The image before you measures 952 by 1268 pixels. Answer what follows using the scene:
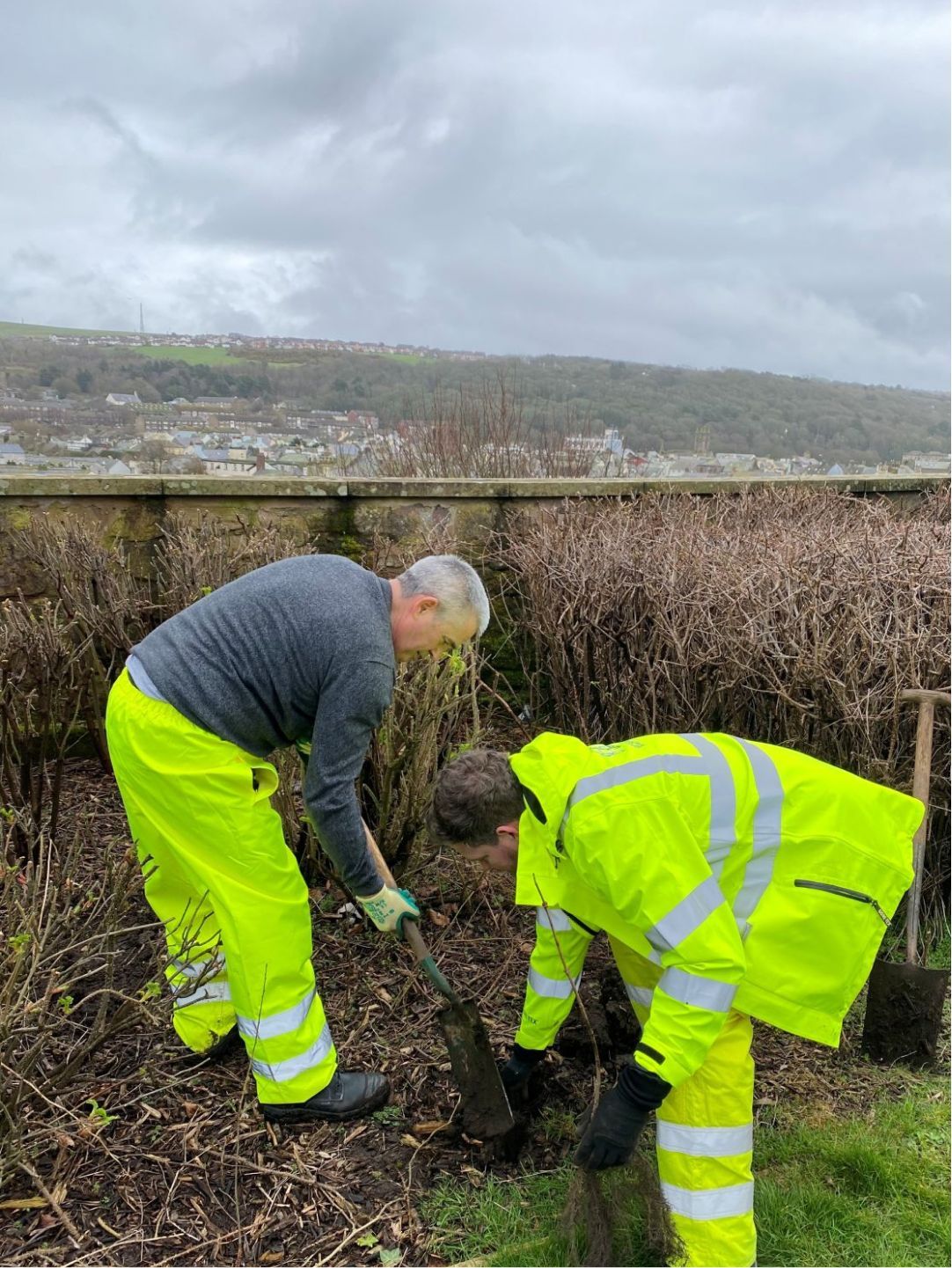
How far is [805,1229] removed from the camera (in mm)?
2260

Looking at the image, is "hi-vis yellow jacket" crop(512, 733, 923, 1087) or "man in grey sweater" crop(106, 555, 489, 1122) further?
"man in grey sweater" crop(106, 555, 489, 1122)

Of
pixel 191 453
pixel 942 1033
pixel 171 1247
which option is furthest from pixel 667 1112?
pixel 191 453

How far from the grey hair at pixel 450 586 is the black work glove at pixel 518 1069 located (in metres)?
1.21

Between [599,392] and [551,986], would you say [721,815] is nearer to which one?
[551,986]

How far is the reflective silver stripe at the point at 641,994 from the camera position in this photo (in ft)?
7.97

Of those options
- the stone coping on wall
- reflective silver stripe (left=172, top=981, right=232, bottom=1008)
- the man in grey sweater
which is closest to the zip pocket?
the man in grey sweater

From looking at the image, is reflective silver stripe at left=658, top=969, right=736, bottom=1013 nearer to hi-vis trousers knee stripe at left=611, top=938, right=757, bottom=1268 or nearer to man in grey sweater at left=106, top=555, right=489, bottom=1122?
hi-vis trousers knee stripe at left=611, top=938, right=757, bottom=1268

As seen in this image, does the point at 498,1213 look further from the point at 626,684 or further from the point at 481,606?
the point at 626,684

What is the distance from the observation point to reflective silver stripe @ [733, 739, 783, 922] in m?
2.10

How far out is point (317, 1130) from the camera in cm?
254

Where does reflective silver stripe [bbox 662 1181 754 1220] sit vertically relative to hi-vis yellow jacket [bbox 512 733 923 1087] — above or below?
below

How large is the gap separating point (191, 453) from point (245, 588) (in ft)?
11.3

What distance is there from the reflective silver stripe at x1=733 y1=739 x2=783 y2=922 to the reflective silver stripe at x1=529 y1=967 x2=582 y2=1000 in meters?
0.59

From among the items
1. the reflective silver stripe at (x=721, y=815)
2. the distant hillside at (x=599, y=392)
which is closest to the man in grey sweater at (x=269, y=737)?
the reflective silver stripe at (x=721, y=815)
